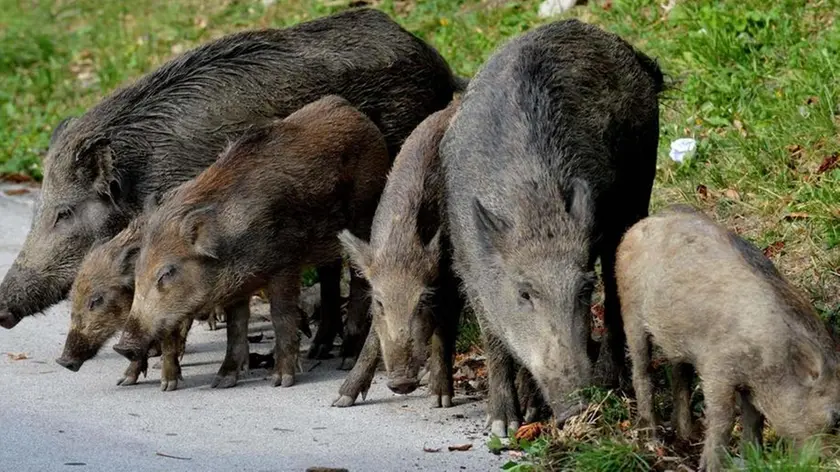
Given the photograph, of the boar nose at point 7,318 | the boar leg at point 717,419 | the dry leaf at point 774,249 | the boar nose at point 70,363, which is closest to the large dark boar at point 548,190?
the boar leg at point 717,419

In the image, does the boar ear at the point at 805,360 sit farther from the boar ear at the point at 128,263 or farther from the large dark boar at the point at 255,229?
the boar ear at the point at 128,263

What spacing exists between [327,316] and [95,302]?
4.34ft

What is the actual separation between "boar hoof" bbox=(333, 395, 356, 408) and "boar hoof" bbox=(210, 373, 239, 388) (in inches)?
27.9

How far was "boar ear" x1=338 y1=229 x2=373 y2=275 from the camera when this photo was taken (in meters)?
7.02

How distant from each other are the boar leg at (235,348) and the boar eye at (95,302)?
0.69m

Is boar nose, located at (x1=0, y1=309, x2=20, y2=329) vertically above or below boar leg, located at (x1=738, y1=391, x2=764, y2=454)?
above

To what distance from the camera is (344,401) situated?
7.11m

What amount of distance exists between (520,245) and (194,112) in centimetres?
269

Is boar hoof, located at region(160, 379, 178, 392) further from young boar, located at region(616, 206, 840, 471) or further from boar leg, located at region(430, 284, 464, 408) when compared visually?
young boar, located at region(616, 206, 840, 471)

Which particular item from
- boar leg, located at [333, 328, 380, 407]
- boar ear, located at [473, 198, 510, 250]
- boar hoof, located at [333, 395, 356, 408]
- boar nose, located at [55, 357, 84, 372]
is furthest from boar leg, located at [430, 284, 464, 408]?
boar nose, located at [55, 357, 84, 372]

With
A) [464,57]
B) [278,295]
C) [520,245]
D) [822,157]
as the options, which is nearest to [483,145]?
[520,245]

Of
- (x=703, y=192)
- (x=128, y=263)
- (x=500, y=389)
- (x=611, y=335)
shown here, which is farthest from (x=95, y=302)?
(x=703, y=192)

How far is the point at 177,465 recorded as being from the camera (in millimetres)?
6082

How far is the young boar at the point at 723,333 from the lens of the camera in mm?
→ 5340
